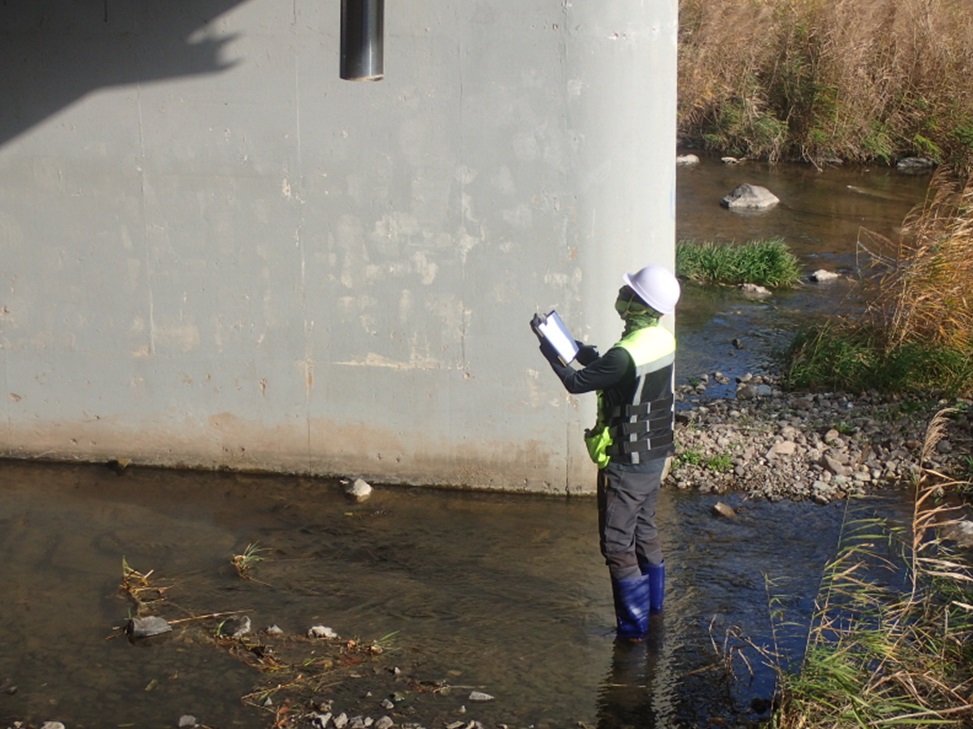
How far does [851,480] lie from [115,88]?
17.5 feet

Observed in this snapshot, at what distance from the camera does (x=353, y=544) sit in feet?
23.4

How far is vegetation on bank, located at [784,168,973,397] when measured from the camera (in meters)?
8.84

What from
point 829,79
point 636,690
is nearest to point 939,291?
point 636,690

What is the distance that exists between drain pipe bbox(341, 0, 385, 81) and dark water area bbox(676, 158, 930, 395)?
4.23 metres

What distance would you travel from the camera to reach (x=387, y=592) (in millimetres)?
6570

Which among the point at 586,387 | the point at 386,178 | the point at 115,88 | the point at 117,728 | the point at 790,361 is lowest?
the point at 117,728

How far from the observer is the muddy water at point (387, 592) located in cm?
553

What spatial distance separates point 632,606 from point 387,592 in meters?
1.40

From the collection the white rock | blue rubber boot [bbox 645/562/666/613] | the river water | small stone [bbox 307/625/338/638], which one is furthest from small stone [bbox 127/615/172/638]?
the white rock

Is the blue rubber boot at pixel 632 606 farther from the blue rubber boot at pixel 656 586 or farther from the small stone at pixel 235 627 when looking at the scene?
the small stone at pixel 235 627

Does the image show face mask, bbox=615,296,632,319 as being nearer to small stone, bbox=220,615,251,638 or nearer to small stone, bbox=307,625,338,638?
small stone, bbox=307,625,338,638

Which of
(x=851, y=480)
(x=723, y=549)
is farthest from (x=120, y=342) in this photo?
(x=851, y=480)

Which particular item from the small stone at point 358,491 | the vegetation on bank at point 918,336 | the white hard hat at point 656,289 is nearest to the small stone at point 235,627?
the small stone at point 358,491

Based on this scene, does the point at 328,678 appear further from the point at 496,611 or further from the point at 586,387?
the point at 586,387
